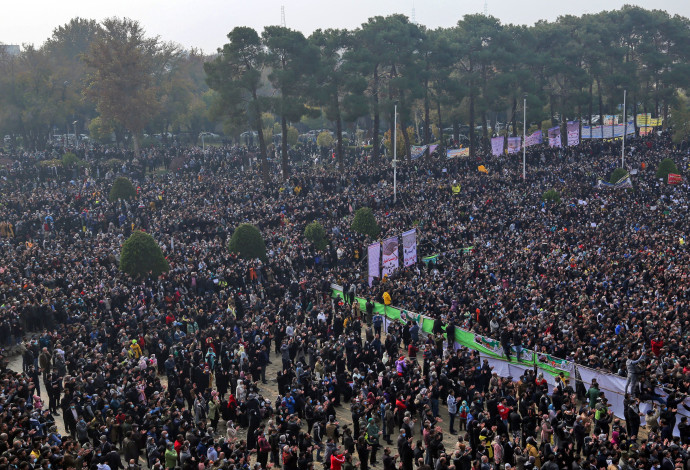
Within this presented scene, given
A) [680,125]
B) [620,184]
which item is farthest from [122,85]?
[680,125]

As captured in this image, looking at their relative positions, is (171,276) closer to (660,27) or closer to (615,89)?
(615,89)

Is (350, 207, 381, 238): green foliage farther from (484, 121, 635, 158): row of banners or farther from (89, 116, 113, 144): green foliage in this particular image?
(89, 116, 113, 144): green foliage

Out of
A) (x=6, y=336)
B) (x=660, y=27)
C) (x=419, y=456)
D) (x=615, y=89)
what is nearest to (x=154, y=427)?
(x=419, y=456)

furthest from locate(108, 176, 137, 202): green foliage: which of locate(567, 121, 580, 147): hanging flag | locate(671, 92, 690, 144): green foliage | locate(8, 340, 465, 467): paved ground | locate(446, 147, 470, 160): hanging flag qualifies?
locate(671, 92, 690, 144): green foliage

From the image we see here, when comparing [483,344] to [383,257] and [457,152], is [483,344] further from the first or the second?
[457,152]

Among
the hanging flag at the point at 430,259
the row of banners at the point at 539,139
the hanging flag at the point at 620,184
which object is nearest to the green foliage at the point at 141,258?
the hanging flag at the point at 430,259

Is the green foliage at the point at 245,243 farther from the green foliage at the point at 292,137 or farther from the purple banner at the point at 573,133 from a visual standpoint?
the green foliage at the point at 292,137
